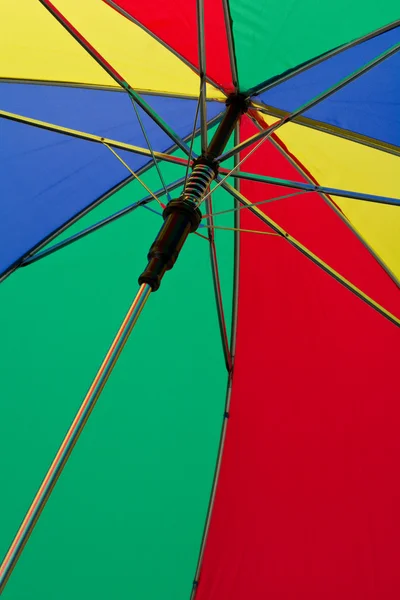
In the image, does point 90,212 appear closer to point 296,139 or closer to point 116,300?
point 116,300

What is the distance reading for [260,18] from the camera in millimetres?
2451

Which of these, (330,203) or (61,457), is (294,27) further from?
(61,457)

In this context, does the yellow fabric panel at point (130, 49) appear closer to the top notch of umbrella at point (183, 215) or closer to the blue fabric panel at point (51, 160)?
the blue fabric panel at point (51, 160)

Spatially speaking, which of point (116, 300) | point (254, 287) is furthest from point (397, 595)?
point (116, 300)

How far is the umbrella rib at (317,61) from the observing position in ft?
7.68

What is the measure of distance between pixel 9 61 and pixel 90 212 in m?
0.63

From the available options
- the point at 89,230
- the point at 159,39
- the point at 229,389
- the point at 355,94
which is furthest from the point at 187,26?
the point at 229,389

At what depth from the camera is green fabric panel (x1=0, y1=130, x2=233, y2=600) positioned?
2.65 meters

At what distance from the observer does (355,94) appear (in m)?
2.57

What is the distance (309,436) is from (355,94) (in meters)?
1.25

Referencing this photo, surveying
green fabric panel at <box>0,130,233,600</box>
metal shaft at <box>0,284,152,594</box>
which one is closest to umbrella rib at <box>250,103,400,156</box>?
green fabric panel at <box>0,130,233,600</box>

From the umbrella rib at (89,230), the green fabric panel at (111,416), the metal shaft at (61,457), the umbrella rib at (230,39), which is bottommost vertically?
the metal shaft at (61,457)

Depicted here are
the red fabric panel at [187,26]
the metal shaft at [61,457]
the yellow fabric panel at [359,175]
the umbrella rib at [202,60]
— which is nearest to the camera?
the metal shaft at [61,457]

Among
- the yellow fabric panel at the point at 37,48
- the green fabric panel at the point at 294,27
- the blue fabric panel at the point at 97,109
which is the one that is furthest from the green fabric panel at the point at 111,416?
the green fabric panel at the point at 294,27
